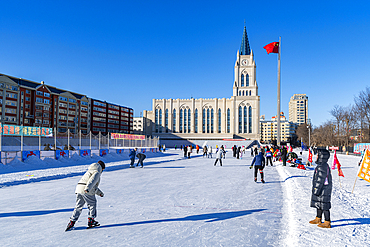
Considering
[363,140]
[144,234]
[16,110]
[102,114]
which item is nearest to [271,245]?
[144,234]

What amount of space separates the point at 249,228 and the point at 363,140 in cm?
5075

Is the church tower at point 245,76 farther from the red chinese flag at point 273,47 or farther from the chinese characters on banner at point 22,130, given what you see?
the chinese characters on banner at point 22,130

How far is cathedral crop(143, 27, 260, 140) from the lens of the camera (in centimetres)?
9688

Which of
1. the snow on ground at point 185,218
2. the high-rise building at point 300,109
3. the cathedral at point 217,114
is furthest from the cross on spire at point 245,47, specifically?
the snow on ground at point 185,218

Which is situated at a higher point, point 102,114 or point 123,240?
point 102,114

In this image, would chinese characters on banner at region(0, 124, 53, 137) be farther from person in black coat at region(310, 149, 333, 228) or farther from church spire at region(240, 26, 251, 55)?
church spire at region(240, 26, 251, 55)

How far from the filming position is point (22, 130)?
53.2 feet

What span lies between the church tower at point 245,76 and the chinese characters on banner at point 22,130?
288 ft

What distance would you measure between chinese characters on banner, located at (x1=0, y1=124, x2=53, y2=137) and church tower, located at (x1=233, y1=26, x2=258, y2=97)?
8792 centimetres

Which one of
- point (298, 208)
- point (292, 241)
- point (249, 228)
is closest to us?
point (292, 241)

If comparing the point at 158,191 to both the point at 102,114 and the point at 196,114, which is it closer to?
the point at 102,114

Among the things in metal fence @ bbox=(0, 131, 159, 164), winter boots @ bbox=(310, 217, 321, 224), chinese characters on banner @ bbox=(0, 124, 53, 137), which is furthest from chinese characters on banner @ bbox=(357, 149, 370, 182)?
chinese characters on banner @ bbox=(0, 124, 53, 137)

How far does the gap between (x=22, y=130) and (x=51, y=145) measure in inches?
179

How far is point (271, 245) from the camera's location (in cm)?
418
